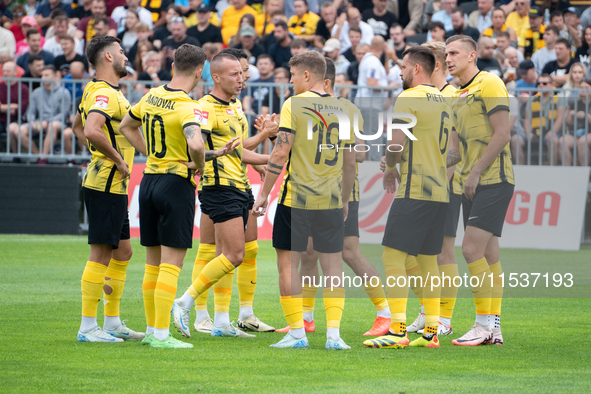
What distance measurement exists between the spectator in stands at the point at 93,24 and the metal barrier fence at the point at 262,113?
10.8 feet

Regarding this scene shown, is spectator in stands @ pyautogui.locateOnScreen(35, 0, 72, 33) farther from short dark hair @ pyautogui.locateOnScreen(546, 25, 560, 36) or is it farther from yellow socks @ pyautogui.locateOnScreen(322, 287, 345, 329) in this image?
yellow socks @ pyautogui.locateOnScreen(322, 287, 345, 329)

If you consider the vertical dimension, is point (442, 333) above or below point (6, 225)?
above

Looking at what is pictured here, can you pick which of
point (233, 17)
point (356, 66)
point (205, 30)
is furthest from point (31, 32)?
point (356, 66)

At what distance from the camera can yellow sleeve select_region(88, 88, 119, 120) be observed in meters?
6.14

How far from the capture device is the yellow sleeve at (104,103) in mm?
6145

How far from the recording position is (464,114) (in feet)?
20.9

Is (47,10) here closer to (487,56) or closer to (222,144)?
(487,56)

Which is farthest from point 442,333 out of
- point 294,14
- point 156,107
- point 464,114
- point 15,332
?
point 294,14

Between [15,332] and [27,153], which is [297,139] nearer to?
[15,332]

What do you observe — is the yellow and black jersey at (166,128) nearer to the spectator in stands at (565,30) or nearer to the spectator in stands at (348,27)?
the spectator in stands at (348,27)

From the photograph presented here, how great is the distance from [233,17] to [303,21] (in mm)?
1693

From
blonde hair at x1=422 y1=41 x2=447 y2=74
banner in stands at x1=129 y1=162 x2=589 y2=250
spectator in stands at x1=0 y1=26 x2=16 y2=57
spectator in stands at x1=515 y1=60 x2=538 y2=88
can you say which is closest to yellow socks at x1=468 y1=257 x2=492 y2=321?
blonde hair at x1=422 y1=41 x2=447 y2=74

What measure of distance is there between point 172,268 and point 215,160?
1.10 m

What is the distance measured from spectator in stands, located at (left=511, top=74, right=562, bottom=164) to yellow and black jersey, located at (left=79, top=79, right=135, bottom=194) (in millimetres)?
8838
